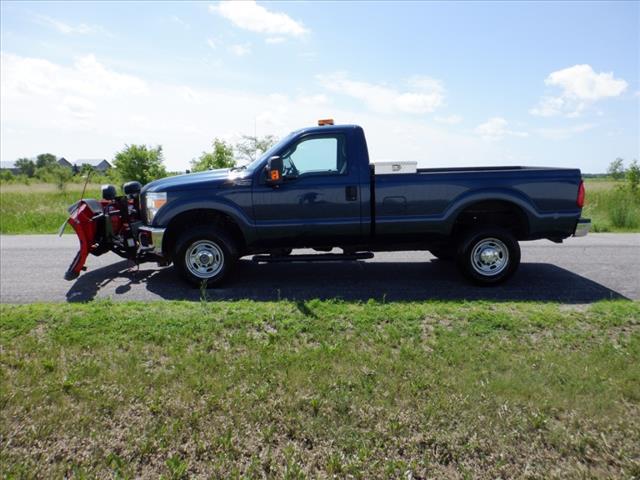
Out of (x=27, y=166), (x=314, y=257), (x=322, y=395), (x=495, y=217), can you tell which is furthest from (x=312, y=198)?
(x=27, y=166)

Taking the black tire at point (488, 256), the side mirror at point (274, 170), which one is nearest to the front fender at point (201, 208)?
the side mirror at point (274, 170)

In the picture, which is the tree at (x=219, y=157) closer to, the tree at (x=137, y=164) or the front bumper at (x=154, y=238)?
the tree at (x=137, y=164)

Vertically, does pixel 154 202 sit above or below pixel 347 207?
above

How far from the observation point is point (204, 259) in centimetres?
612

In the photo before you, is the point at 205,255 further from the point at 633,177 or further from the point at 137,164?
the point at 137,164

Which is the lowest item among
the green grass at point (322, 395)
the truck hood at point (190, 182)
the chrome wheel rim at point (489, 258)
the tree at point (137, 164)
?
the green grass at point (322, 395)

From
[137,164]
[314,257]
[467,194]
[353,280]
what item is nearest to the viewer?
[467,194]

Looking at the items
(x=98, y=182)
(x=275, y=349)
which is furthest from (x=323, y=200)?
(x=98, y=182)

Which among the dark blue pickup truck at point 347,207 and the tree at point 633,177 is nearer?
the dark blue pickup truck at point 347,207

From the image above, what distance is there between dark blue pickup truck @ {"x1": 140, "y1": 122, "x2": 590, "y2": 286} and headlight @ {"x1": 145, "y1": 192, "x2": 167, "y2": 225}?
0.6 inches

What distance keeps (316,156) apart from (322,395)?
3.79 m

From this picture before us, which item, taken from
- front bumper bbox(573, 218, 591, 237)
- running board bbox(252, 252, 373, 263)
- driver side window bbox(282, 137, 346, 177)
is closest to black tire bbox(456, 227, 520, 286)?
front bumper bbox(573, 218, 591, 237)

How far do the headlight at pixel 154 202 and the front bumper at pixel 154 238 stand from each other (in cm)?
16

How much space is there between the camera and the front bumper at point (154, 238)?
5961 mm
